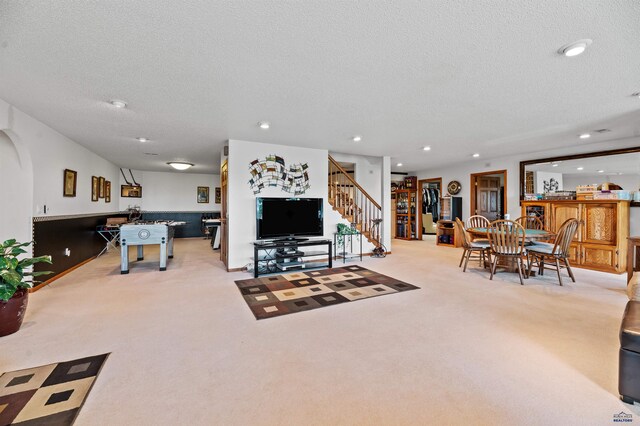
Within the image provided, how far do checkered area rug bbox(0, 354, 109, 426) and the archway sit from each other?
2.60 m

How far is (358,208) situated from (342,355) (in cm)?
464

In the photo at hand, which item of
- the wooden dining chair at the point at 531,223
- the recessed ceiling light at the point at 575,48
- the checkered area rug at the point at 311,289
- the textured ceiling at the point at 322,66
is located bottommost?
the checkered area rug at the point at 311,289

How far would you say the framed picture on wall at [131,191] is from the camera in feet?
27.9

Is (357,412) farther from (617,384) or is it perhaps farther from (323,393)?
(617,384)

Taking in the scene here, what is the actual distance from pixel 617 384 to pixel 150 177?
34.9ft

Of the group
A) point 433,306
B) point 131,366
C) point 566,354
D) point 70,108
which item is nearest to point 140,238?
point 70,108

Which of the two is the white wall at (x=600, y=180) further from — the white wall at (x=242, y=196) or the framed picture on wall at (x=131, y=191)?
the framed picture on wall at (x=131, y=191)

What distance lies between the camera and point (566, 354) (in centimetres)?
210

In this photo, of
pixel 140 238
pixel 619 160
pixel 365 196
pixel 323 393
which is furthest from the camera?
pixel 365 196

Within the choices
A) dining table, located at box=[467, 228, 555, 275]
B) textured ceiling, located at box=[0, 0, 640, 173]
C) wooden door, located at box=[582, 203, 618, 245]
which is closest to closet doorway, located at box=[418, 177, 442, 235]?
wooden door, located at box=[582, 203, 618, 245]

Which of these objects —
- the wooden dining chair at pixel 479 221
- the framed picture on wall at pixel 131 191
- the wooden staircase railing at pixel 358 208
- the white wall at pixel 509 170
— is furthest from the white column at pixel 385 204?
the framed picture on wall at pixel 131 191

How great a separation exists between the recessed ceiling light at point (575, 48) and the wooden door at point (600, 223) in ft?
13.5

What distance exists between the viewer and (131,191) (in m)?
8.62

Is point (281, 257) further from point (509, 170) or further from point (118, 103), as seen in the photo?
point (509, 170)
